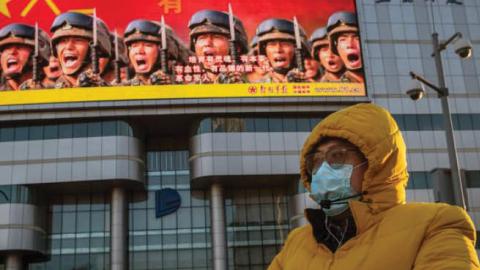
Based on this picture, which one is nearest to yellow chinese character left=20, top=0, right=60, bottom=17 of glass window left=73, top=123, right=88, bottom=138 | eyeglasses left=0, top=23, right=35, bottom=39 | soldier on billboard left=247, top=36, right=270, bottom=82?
eyeglasses left=0, top=23, right=35, bottom=39

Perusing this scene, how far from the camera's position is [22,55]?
85.8 feet

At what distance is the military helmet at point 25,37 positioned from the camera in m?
26.2

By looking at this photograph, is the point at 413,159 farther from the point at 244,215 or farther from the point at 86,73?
the point at 86,73

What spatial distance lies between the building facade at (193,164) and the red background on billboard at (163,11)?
2.95 m

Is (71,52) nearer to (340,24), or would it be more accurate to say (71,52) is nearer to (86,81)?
(86,81)

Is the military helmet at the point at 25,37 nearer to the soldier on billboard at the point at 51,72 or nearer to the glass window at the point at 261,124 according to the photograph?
the soldier on billboard at the point at 51,72

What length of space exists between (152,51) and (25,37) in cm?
622

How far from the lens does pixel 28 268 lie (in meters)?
26.0

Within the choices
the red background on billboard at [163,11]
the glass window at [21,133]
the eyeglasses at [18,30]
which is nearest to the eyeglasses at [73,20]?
the red background on billboard at [163,11]

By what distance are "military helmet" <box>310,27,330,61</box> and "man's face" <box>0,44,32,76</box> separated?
45.2 feet

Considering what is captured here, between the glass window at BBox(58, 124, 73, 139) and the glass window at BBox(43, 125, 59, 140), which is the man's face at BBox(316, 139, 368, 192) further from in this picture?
the glass window at BBox(43, 125, 59, 140)

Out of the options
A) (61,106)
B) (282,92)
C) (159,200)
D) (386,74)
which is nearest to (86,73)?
(61,106)

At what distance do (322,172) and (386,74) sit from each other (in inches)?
1020

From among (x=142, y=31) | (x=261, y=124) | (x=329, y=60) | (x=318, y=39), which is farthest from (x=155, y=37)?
(x=329, y=60)
